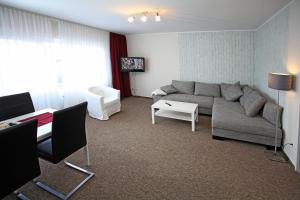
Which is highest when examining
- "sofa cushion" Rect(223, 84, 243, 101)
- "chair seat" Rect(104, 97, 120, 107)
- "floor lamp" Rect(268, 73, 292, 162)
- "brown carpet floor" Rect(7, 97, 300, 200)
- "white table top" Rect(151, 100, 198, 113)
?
"floor lamp" Rect(268, 73, 292, 162)

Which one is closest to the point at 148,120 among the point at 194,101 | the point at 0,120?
the point at 194,101

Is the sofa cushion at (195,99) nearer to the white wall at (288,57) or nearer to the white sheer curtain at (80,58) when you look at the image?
the white wall at (288,57)

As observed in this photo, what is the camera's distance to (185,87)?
208 inches

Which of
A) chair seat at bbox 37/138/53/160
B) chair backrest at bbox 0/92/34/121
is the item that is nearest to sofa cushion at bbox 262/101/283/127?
chair seat at bbox 37/138/53/160

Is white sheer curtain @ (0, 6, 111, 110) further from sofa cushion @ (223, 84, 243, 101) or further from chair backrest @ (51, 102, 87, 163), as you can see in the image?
sofa cushion @ (223, 84, 243, 101)

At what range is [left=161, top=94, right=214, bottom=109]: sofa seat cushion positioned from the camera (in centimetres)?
443

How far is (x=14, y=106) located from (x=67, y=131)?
114cm

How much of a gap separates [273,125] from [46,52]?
177 inches

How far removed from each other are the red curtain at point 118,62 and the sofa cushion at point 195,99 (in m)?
1.99

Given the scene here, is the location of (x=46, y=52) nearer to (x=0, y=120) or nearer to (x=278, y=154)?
(x=0, y=120)

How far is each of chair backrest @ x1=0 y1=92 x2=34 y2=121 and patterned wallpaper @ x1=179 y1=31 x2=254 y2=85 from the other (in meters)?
4.35

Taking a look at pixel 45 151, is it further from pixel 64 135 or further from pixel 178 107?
pixel 178 107

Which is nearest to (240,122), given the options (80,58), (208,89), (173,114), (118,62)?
(173,114)

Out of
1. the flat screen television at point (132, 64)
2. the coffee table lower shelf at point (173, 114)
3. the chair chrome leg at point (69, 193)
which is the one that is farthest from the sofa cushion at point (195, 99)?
the chair chrome leg at point (69, 193)
